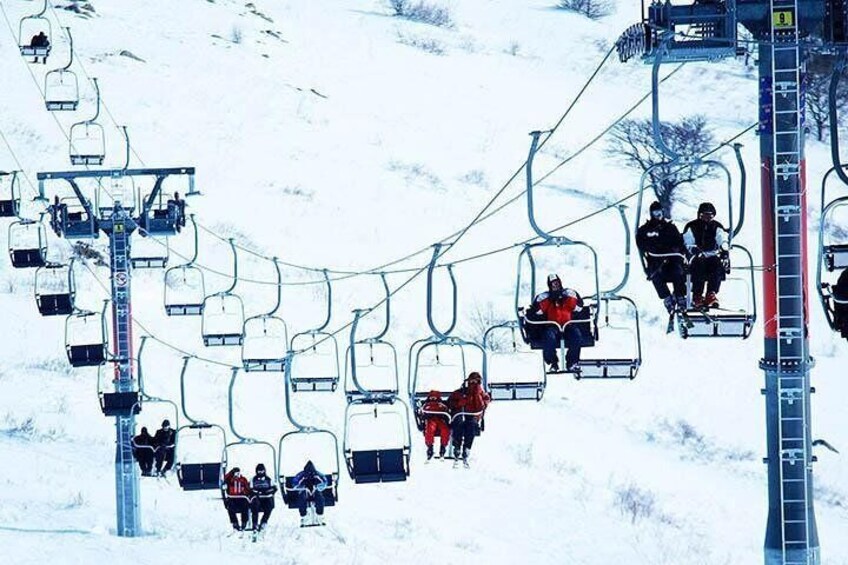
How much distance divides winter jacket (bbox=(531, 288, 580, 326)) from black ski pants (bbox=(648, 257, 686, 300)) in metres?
1.01

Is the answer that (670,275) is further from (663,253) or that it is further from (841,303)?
(841,303)

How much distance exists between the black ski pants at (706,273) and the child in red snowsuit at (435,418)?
12.3ft

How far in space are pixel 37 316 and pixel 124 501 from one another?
1384 centimetres

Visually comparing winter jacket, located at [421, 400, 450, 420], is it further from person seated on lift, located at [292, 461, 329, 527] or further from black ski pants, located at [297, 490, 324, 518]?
black ski pants, located at [297, 490, 324, 518]

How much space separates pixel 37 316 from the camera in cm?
4072

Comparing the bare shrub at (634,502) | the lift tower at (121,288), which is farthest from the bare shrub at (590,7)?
the lift tower at (121,288)

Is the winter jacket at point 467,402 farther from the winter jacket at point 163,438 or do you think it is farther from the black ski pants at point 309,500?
the winter jacket at point 163,438

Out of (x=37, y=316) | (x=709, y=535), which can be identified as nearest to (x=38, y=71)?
(x=37, y=316)

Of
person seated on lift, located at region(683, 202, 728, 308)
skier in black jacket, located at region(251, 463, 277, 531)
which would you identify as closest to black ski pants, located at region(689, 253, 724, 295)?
person seated on lift, located at region(683, 202, 728, 308)

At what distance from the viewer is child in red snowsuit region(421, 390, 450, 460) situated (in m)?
17.5

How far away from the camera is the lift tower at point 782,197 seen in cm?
1363

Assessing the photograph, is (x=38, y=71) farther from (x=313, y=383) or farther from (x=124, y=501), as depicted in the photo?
(x=313, y=383)

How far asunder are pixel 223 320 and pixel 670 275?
1607 centimetres

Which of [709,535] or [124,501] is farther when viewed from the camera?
[709,535]
